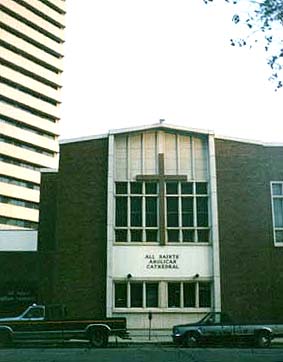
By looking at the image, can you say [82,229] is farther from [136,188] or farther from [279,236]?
[279,236]

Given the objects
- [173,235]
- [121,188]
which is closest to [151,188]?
[121,188]

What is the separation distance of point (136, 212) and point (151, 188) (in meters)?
1.62

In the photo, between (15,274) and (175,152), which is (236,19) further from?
(15,274)

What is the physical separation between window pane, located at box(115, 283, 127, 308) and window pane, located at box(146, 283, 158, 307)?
4.05 feet

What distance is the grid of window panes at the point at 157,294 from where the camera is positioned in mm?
30406

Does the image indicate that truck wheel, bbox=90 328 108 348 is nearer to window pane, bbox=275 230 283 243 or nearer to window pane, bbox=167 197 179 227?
window pane, bbox=167 197 179 227

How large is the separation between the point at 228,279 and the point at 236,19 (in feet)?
69.2

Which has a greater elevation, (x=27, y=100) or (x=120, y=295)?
(x=27, y=100)

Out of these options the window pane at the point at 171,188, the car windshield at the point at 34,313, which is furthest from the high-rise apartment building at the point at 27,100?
the car windshield at the point at 34,313

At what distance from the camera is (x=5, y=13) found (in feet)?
275

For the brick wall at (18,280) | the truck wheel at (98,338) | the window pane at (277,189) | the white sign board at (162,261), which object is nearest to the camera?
the truck wheel at (98,338)

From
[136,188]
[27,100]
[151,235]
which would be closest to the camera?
[151,235]

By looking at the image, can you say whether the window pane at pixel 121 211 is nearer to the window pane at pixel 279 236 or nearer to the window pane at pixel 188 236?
the window pane at pixel 188 236

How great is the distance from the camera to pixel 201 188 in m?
32.0
